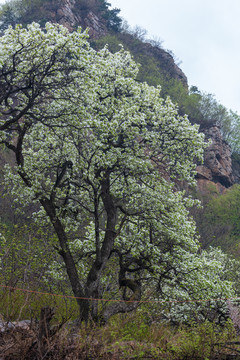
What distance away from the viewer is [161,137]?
13820 mm

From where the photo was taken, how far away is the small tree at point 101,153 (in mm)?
12242

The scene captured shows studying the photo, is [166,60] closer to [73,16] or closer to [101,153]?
[73,16]

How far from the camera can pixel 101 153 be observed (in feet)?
41.4

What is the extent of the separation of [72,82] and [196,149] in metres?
5.55

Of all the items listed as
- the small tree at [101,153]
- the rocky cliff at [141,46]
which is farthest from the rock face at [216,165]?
the small tree at [101,153]

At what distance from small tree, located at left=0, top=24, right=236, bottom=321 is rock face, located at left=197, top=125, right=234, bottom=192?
48.5 m

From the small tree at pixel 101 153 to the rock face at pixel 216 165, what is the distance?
48.5m

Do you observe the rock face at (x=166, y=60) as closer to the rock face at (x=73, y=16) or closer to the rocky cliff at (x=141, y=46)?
the rocky cliff at (x=141, y=46)

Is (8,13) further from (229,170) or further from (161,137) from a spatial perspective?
(161,137)

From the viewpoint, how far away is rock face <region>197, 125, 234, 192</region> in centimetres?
6397

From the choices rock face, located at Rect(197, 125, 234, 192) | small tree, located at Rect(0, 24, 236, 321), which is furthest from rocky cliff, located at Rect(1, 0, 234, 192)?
small tree, located at Rect(0, 24, 236, 321)

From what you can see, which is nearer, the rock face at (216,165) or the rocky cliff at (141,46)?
the rock face at (216,165)

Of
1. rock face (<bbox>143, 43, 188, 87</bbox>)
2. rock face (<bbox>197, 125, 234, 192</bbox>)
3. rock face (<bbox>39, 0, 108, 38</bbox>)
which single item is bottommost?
rock face (<bbox>197, 125, 234, 192</bbox>)

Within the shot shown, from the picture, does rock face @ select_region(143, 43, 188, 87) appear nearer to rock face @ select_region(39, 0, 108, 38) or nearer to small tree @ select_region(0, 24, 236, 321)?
rock face @ select_region(39, 0, 108, 38)
